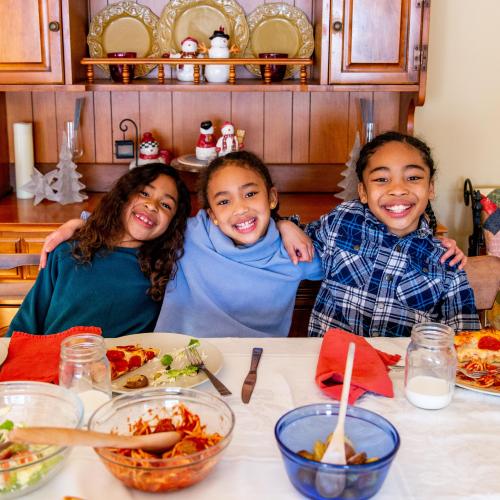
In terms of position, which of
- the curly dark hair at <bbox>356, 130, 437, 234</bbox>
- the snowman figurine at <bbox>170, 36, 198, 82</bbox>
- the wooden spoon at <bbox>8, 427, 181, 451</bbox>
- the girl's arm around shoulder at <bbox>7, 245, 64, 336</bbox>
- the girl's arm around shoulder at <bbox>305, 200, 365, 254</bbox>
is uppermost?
the snowman figurine at <bbox>170, 36, 198, 82</bbox>

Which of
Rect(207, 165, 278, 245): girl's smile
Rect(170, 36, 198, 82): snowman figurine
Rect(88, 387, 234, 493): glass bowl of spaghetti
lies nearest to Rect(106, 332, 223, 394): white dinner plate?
Rect(88, 387, 234, 493): glass bowl of spaghetti

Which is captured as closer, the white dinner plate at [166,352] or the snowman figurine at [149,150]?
the white dinner plate at [166,352]

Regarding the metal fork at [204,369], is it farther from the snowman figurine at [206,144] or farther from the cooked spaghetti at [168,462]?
the snowman figurine at [206,144]

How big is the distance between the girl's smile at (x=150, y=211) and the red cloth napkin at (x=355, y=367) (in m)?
0.68

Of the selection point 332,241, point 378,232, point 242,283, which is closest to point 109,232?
point 242,283

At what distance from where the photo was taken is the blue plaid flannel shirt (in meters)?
1.75

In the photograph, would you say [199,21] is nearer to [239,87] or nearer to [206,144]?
[239,87]

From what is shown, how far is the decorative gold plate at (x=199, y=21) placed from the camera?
2666mm

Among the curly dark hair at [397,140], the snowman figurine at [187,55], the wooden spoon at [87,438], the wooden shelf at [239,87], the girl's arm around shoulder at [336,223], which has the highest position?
the snowman figurine at [187,55]

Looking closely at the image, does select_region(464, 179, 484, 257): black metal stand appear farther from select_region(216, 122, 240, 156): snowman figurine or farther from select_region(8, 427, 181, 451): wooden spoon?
select_region(8, 427, 181, 451): wooden spoon

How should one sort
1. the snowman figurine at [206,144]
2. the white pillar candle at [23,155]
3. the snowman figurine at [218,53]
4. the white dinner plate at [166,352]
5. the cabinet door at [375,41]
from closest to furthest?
1. the white dinner plate at [166,352]
2. the cabinet door at [375,41]
3. the snowman figurine at [218,53]
4. the snowman figurine at [206,144]
5. the white pillar candle at [23,155]

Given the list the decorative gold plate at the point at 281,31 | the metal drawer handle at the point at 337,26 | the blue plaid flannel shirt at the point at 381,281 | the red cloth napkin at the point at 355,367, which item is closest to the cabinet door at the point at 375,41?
the metal drawer handle at the point at 337,26

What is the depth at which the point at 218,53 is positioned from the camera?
2.51 m

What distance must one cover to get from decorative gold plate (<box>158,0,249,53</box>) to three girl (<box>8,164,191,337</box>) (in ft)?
3.17
